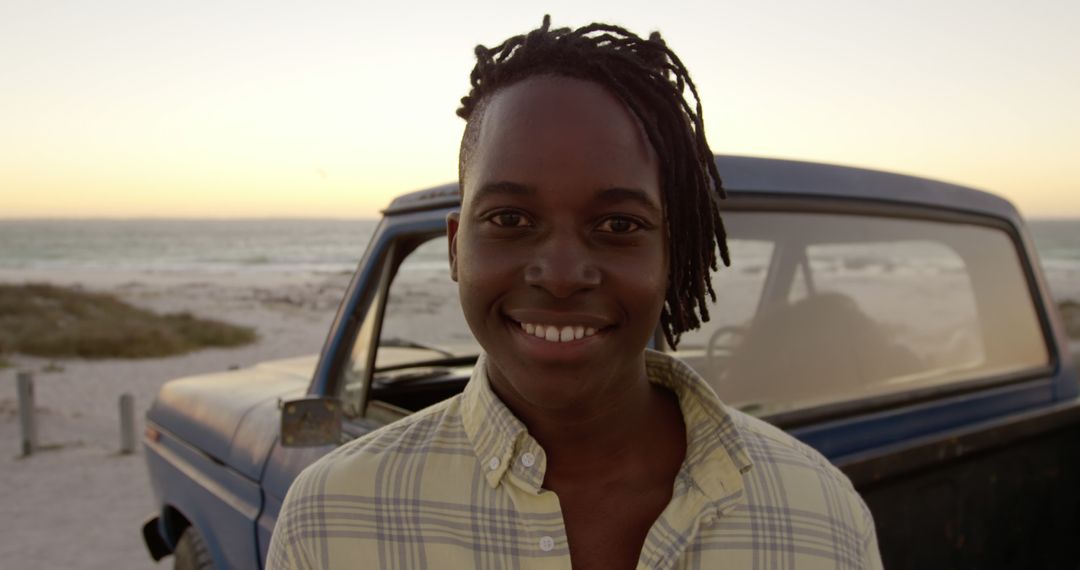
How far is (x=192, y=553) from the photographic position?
9.74ft

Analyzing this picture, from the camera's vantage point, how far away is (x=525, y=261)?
1117 mm

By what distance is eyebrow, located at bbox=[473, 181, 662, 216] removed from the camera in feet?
3.65

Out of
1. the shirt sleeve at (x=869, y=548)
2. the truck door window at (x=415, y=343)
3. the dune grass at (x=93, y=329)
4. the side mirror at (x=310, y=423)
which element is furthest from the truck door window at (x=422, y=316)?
the dune grass at (x=93, y=329)

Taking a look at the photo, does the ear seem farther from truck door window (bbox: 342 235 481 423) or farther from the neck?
truck door window (bbox: 342 235 481 423)

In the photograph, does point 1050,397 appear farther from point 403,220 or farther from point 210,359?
point 210,359

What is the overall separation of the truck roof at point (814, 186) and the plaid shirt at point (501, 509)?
3.03ft

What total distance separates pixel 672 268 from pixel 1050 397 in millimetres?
2074

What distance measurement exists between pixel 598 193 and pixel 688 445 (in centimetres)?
40

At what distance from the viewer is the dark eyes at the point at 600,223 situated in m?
1.13

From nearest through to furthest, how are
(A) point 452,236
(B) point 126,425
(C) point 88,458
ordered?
(A) point 452,236 < (C) point 88,458 < (B) point 126,425

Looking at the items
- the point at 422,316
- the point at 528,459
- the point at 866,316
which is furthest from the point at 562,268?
the point at 422,316

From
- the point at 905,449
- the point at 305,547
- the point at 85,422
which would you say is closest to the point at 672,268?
the point at 305,547

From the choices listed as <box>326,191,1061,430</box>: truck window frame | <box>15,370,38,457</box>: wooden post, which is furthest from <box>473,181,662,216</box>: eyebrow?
<box>15,370,38,457</box>: wooden post

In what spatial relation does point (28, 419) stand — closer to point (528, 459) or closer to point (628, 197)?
point (528, 459)
